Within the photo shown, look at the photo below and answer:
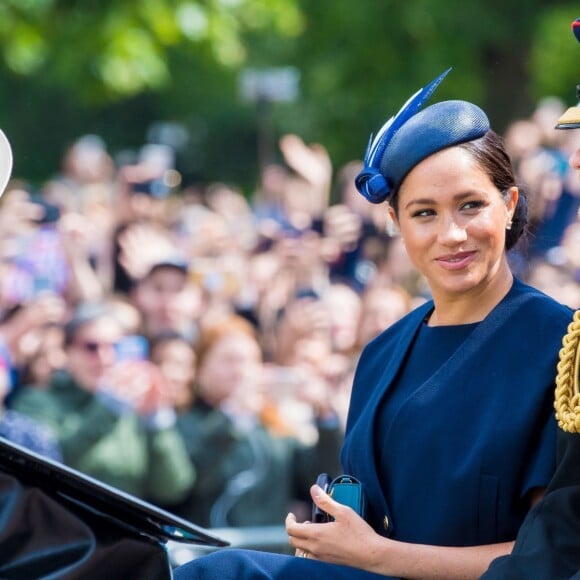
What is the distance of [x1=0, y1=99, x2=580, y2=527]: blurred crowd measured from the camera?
689cm

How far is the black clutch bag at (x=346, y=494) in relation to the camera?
3.55 metres

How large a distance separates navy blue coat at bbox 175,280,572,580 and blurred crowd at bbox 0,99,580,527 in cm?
97

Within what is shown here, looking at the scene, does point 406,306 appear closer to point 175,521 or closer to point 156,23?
point 175,521

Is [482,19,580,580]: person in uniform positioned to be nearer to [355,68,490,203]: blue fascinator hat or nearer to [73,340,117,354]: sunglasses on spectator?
[355,68,490,203]: blue fascinator hat

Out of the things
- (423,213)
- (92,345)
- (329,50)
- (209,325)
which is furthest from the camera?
(329,50)

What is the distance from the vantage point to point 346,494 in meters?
3.57

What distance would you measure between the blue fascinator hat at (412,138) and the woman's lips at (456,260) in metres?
0.22

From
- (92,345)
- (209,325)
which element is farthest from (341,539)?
(209,325)

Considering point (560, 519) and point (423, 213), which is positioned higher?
point (423, 213)

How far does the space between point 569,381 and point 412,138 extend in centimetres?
75

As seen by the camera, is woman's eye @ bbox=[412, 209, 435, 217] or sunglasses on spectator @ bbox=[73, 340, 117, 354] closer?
woman's eye @ bbox=[412, 209, 435, 217]

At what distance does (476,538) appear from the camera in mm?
3377

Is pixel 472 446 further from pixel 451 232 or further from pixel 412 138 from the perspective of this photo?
pixel 412 138

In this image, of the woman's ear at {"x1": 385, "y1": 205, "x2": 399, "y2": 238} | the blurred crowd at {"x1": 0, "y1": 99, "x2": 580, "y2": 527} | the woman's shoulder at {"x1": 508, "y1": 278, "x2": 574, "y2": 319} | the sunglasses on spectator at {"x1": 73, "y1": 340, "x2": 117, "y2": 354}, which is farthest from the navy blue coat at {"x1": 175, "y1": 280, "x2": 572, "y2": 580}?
the sunglasses on spectator at {"x1": 73, "y1": 340, "x2": 117, "y2": 354}
